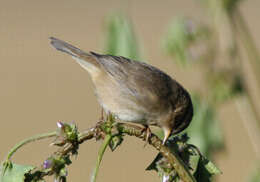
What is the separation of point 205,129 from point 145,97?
1.47 ft

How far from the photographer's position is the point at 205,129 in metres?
3.68

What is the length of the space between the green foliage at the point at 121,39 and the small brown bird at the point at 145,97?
0.47 ft

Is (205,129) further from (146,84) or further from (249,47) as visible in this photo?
(249,47)

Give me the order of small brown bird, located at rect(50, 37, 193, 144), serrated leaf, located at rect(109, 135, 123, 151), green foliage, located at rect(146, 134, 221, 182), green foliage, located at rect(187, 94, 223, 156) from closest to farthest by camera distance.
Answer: serrated leaf, located at rect(109, 135, 123, 151) < green foliage, located at rect(146, 134, 221, 182) < small brown bird, located at rect(50, 37, 193, 144) < green foliage, located at rect(187, 94, 223, 156)

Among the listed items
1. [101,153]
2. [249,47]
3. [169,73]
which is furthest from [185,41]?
[169,73]

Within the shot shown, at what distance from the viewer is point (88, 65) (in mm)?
4031

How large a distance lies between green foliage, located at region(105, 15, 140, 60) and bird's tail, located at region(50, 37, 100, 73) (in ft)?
1.21

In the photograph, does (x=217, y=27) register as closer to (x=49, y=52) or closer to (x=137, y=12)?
(x=49, y=52)

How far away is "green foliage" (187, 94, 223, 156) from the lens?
365 cm

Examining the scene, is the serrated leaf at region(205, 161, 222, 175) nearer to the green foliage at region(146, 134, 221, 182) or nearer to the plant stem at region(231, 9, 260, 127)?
the green foliage at region(146, 134, 221, 182)

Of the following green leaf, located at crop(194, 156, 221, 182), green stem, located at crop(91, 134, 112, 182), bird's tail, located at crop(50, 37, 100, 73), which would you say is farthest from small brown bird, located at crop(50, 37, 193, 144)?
green stem, located at crop(91, 134, 112, 182)

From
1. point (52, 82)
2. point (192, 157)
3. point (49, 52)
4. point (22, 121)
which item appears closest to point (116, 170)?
point (22, 121)

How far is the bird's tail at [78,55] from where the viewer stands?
370cm

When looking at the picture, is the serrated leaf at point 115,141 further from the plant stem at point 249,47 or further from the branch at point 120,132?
the plant stem at point 249,47
